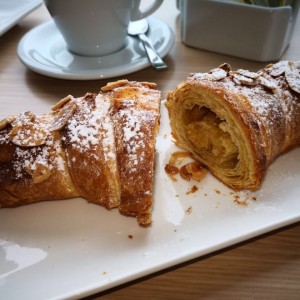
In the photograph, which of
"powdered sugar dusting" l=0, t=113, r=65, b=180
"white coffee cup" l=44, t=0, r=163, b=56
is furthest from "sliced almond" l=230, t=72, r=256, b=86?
"white coffee cup" l=44, t=0, r=163, b=56

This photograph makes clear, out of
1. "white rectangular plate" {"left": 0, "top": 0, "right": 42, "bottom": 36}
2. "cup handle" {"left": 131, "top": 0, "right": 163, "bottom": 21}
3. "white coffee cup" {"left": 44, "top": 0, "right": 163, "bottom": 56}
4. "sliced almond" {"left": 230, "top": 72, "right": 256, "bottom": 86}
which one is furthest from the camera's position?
"white rectangular plate" {"left": 0, "top": 0, "right": 42, "bottom": 36}

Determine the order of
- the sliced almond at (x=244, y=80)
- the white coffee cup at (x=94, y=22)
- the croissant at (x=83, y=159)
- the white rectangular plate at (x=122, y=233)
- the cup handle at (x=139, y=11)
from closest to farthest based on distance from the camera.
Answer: the white rectangular plate at (x=122, y=233) < the croissant at (x=83, y=159) < the sliced almond at (x=244, y=80) < the white coffee cup at (x=94, y=22) < the cup handle at (x=139, y=11)

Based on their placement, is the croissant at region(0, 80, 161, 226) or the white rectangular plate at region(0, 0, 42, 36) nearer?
the croissant at region(0, 80, 161, 226)

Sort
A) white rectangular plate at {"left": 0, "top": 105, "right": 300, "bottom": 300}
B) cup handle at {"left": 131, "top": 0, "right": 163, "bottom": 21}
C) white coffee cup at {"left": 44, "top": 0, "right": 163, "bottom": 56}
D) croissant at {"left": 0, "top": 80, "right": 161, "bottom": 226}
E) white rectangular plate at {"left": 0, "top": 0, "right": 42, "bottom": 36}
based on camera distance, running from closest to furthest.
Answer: white rectangular plate at {"left": 0, "top": 105, "right": 300, "bottom": 300} < croissant at {"left": 0, "top": 80, "right": 161, "bottom": 226} < white coffee cup at {"left": 44, "top": 0, "right": 163, "bottom": 56} < cup handle at {"left": 131, "top": 0, "right": 163, "bottom": 21} < white rectangular plate at {"left": 0, "top": 0, "right": 42, "bottom": 36}

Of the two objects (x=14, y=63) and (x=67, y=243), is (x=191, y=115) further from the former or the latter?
(x=14, y=63)

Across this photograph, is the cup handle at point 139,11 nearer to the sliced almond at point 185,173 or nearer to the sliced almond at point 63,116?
the sliced almond at point 63,116

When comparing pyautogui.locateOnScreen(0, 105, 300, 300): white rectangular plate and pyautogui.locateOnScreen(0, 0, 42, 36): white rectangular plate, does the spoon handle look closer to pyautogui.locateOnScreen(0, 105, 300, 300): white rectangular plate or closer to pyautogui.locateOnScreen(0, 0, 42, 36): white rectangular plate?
pyautogui.locateOnScreen(0, 105, 300, 300): white rectangular plate

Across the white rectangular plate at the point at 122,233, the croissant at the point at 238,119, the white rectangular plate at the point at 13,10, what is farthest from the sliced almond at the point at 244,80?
the white rectangular plate at the point at 13,10
